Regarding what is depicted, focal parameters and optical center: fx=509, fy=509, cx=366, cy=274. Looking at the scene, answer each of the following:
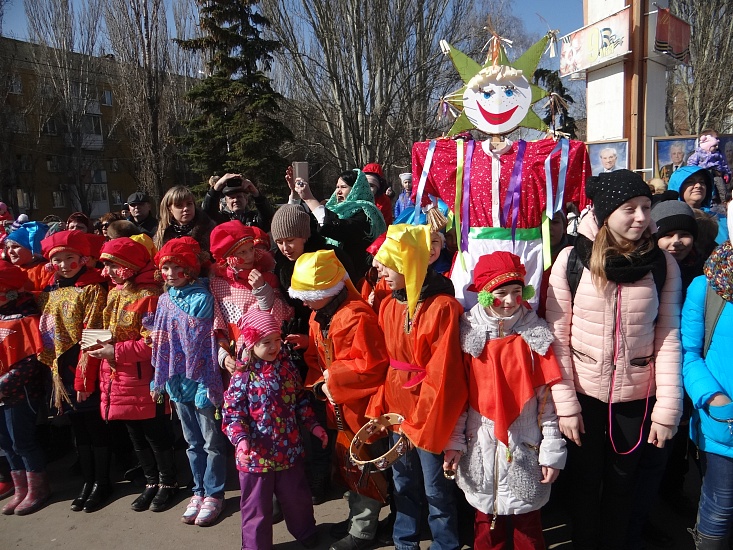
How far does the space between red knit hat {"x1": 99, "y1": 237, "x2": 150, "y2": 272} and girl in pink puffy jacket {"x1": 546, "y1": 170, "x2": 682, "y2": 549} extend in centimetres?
248

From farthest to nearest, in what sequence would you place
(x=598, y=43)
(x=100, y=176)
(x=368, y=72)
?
(x=100, y=176) → (x=368, y=72) → (x=598, y=43)

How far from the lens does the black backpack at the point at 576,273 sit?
2.14 meters

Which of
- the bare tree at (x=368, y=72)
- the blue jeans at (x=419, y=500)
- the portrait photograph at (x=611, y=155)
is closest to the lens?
the blue jeans at (x=419, y=500)

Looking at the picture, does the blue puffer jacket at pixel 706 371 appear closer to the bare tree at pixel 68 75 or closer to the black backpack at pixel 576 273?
the black backpack at pixel 576 273

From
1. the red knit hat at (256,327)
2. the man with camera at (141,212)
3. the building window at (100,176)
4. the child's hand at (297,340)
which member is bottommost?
the child's hand at (297,340)

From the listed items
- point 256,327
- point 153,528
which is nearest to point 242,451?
point 256,327

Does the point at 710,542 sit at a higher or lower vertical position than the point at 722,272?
lower

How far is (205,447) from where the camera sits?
10.5 feet

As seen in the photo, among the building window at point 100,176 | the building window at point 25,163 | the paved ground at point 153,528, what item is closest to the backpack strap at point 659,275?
the paved ground at point 153,528

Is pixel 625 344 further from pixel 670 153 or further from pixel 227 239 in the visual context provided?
pixel 670 153

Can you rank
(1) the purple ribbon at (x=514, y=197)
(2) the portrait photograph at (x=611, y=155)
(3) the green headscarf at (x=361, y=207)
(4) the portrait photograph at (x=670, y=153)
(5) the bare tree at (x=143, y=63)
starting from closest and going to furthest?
(1) the purple ribbon at (x=514, y=197), (3) the green headscarf at (x=361, y=207), (4) the portrait photograph at (x=670, y=153), (2) the portrait photograph at (x=611, y=155), (5) the bare tree at (x=143, y=63)

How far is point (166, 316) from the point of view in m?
3.08

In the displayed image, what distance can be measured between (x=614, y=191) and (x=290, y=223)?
5.77ft

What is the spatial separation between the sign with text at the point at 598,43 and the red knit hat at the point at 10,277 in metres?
9.37
